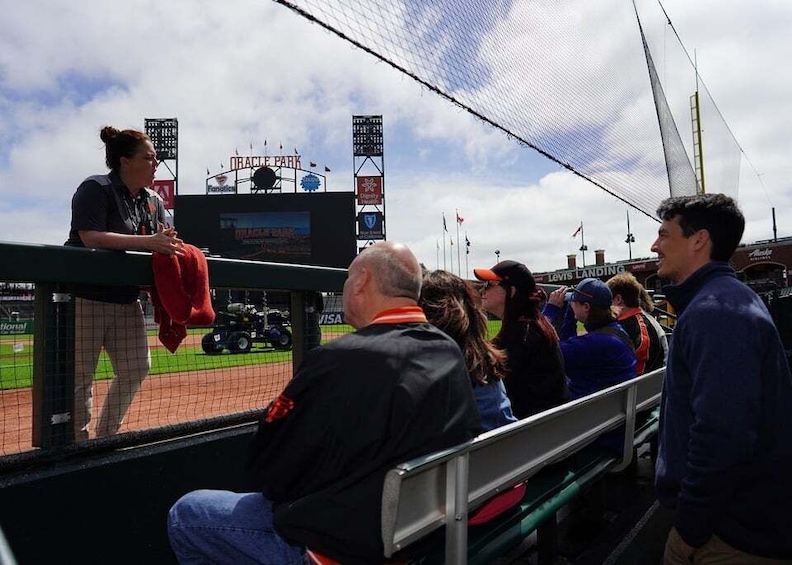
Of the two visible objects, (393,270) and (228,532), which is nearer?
(228,532)

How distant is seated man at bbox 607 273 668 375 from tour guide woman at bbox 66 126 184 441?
3158 mm

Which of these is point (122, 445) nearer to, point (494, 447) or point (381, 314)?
point (381, 314)

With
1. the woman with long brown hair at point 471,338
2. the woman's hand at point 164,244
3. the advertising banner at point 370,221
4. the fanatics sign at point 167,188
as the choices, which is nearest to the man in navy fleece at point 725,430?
the woman with long brown hair at point 471,338

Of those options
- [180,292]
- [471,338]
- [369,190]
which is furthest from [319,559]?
[369,190]

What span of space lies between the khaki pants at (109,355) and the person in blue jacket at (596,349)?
239 cm

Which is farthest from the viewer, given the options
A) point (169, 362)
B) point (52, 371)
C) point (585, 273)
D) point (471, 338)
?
point (585, 273)

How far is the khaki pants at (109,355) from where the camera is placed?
A: 233 centimetres

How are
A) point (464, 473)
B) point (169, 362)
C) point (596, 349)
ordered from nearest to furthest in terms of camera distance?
point (464, 473) → point (596, 349) → point (169, 362)

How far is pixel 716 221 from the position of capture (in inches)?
77.4

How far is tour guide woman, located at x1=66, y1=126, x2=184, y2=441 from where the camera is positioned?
230cm

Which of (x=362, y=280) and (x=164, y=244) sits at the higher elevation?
(x=164, y=244)

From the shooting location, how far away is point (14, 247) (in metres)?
1.86

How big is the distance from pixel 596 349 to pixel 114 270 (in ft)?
8.48

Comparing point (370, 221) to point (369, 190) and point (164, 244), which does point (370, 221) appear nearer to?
point (369, 190)
